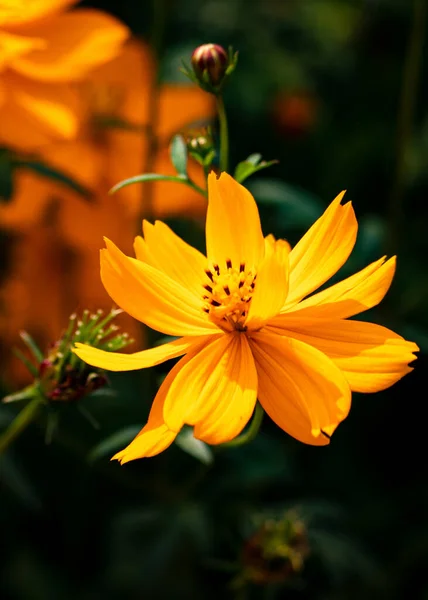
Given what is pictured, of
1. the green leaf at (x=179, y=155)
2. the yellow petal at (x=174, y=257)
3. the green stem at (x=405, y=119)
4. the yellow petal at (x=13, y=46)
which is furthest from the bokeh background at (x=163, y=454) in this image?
the yellow petal at (x=174, y=257)

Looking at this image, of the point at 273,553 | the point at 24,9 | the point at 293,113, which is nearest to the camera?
the point at 273,553

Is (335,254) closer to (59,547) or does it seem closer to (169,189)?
(169,189)

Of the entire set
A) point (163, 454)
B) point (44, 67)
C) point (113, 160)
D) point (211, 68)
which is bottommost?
point (163, 454)

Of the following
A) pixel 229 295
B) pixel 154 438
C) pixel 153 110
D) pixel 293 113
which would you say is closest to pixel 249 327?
pixel 229 295

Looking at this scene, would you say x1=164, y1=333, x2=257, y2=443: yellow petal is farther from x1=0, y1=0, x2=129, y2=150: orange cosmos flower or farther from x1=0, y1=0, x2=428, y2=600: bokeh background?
x1=0, y1=0, x2=129, y2=150: orange cosmos flower

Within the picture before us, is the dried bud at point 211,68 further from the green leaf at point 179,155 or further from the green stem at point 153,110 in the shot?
the green stem at point 153,110

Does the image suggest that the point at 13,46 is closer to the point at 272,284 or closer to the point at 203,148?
the point at 203,148

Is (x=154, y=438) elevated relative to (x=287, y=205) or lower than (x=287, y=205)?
elevated
